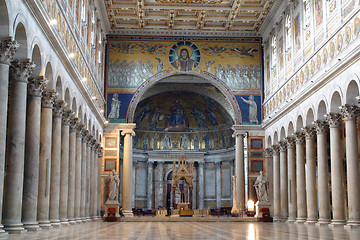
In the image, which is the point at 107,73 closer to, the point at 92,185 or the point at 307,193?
the point at 92,185

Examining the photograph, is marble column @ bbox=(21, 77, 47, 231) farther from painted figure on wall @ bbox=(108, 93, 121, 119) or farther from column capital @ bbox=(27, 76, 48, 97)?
painted figure on wall @ bbox=(108, 93, 121, 119)

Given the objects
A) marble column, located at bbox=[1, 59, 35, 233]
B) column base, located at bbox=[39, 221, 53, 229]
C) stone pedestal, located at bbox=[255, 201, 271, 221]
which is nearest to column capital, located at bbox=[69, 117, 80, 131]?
column base, located at bbox=[39, 221, 53, 229]

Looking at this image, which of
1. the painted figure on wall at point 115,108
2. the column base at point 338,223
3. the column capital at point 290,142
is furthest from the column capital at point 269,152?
the column base at point 338,223

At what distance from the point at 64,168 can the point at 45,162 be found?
4524mm

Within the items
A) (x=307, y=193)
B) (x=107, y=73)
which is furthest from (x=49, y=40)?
(x=107, y=73)

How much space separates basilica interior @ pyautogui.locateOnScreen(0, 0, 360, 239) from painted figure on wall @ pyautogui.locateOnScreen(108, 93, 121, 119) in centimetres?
12

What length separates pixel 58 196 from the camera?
23734 mm

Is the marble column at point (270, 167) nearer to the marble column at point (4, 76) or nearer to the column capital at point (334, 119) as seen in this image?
the column capital at point (334, 119)

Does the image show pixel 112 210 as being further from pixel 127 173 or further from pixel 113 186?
pixel 127 173

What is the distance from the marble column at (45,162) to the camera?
69.1 ft

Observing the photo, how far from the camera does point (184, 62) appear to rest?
42500mm

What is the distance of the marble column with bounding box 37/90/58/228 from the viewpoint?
829 inches

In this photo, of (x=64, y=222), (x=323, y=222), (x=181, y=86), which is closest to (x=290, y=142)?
(x=323, y=222)

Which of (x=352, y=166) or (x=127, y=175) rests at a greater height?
(x=127, y=175)
